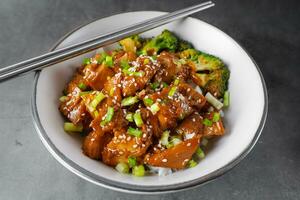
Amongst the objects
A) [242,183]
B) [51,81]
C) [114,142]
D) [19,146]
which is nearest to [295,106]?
[242,183]

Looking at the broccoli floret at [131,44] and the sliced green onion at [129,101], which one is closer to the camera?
the sliced green onion at [129,101]

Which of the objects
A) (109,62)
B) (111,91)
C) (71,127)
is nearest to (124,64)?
(109,62)

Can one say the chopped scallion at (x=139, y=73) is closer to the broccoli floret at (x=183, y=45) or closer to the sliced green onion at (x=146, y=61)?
the sliced green onion at (x=146, y=61)

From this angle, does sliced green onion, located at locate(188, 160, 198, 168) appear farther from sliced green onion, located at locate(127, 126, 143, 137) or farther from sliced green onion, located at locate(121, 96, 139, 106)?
sliced green onion, located at locate(121, 96, 139, 106)

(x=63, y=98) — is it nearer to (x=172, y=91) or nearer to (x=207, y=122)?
(x=172, y=91)

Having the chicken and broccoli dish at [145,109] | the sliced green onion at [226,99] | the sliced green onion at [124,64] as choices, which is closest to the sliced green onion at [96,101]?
the chicken and broccoli dish at [145,109]

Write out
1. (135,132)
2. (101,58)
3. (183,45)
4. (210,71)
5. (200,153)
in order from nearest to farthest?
(135,132)
(200,153)
(101,58)
(210,71)
(183,45)

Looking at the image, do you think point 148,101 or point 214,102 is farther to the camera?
point 214,102
